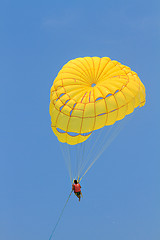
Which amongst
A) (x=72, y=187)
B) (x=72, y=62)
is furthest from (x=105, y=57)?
(x=72, y=187)

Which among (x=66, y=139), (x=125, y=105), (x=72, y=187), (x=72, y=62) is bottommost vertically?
(x=72, y=187)

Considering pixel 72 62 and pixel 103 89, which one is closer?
pixel 103 89

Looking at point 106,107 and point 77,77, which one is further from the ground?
point 77,77

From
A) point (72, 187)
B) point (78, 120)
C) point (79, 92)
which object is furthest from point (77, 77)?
point (72, 187)

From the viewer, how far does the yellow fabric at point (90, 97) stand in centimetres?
3369

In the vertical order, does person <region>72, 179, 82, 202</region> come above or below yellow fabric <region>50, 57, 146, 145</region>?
below

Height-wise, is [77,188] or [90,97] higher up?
[90,97]

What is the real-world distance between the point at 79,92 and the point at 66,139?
333 centimetres

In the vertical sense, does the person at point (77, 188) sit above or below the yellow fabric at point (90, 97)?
below

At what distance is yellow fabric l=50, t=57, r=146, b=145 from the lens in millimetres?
33688

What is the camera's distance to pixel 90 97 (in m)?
34.0

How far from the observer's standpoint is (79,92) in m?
34.8

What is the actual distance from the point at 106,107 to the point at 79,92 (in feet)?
7.78

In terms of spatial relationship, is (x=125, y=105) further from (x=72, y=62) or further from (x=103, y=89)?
(x=72, y=62)
